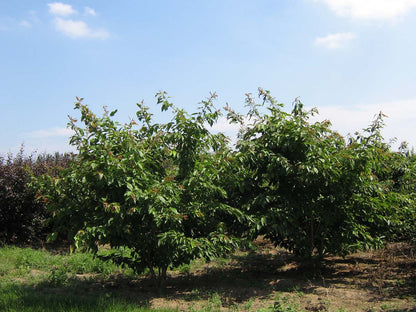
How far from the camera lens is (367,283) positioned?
562 cm

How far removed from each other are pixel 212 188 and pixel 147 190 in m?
0.94

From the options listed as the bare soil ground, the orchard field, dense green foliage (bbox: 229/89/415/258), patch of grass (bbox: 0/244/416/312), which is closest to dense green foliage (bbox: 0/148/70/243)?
patch of grass (bbox: 0/244/416/312)

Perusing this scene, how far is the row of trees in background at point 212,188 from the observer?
15.3ft

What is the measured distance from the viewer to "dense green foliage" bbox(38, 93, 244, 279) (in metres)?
4.55

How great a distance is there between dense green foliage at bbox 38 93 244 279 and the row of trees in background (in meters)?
0.02

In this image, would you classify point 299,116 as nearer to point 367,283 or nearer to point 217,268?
point 367,283

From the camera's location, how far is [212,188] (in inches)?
198

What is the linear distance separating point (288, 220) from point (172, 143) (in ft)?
6.84

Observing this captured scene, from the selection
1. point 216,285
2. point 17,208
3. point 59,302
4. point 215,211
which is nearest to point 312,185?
point 215,211

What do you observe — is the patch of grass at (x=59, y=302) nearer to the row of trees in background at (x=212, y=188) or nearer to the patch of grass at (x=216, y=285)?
the patch of grass at (x=216, y=285)

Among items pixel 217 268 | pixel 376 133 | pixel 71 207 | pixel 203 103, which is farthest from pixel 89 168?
pixel 376 133

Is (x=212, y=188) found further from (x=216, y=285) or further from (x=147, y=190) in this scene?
(x=216, y=285)

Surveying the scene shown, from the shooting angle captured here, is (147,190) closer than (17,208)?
Yes

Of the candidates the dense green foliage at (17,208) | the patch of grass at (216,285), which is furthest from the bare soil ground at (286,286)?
the dense green foliage at (17,208)
